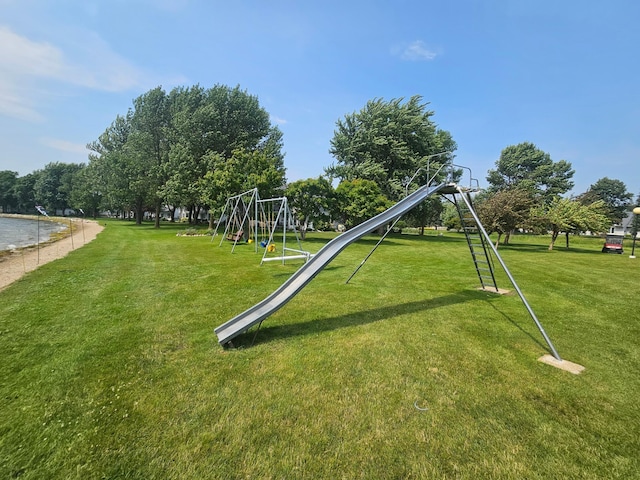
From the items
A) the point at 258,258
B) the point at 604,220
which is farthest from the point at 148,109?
the point at 604,220

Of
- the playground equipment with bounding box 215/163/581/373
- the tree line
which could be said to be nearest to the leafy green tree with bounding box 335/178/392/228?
the tree line

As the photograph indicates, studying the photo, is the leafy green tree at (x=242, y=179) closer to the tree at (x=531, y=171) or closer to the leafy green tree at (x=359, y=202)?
the leafy green tree at (x=359, y=202)

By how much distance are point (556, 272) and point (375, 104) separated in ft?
81.1

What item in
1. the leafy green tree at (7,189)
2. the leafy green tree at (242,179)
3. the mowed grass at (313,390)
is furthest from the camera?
the leafy green tree at (7,189)

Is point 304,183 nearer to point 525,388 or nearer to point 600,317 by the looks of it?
point 600,317

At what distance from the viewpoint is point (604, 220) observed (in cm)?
2292

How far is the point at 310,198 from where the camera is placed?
2153cm

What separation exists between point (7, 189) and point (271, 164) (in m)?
94.1

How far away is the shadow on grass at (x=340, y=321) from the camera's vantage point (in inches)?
189

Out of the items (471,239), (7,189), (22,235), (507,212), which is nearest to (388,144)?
(507,212)

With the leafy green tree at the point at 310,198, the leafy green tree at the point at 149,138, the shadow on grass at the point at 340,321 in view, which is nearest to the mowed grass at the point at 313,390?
the shadow on grass at the point at 340,321

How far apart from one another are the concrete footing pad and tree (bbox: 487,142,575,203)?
55.2 m

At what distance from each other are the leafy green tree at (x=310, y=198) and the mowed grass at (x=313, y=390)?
15091mm

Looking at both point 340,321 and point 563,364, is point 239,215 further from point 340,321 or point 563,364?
point 563,364
